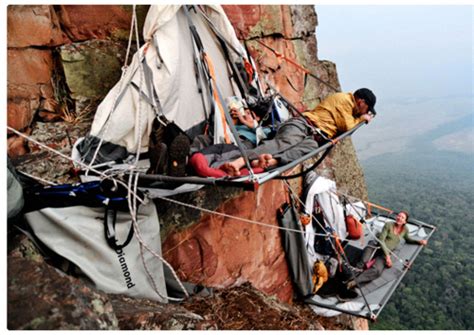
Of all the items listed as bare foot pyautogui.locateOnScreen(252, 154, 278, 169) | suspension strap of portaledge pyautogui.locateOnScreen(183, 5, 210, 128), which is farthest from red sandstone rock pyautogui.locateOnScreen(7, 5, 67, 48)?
bare foot pyautogui.locateOnScreen(252, 154, 278, 169)

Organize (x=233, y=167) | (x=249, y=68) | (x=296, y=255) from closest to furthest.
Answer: (x=233, y=167) → (x=249, y=68) → (x=296, y=255)

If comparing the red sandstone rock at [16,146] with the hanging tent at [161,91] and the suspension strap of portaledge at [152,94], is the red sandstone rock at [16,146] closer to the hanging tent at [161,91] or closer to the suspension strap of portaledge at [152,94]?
the hanging tent at [161,91]

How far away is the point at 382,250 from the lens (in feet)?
17.8

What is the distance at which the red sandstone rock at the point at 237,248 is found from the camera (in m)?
3.26

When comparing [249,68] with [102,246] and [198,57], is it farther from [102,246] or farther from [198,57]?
[102,246]

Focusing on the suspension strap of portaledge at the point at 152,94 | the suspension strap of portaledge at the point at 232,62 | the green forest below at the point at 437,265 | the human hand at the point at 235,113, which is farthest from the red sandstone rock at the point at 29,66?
the green forest below at the point at 437,265

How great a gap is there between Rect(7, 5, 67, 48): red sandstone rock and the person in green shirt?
15.9 ft

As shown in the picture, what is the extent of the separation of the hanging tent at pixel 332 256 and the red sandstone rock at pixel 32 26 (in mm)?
3456

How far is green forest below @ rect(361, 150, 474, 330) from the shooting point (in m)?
16.8

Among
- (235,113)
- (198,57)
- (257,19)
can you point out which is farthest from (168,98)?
(257,19)

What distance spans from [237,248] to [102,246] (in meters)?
1.83

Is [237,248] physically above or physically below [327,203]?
above

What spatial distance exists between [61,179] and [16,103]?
42.6 inches

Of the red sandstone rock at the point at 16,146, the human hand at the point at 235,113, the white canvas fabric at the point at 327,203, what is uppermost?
the human hand at the point at 235,113
